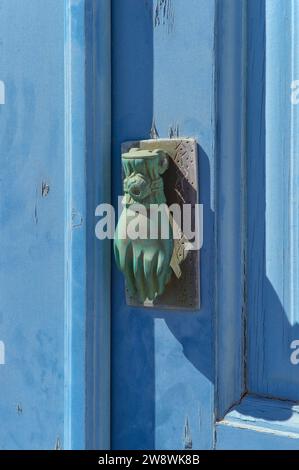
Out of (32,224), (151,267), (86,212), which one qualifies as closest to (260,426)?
(151,267)

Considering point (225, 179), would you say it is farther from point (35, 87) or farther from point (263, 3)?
point (35, 87)

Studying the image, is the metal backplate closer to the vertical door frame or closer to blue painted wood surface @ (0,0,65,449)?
the vertical door frame

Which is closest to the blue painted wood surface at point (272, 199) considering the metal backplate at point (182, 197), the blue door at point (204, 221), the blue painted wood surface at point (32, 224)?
the blue door at point (204, 221)

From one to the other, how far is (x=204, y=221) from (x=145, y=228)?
0.35 feet

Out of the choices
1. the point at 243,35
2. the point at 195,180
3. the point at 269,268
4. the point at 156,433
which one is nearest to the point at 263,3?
the point at 243,35

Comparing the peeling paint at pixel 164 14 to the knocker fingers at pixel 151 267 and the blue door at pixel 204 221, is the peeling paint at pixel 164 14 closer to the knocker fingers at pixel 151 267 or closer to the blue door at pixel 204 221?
the blue door at pixel 204 221

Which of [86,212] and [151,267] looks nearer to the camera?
[151,267]

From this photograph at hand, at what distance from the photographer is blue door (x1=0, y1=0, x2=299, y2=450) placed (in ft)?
3.19

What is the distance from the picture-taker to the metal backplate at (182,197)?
3.22 ft

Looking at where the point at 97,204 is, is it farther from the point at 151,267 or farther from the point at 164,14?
the point at 164,14

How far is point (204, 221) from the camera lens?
3.22 feet

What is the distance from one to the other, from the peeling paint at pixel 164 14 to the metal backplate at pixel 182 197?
0.21 meters

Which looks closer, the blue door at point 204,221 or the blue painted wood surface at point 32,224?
the blue door at point 204,221

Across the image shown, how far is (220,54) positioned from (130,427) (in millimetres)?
705
